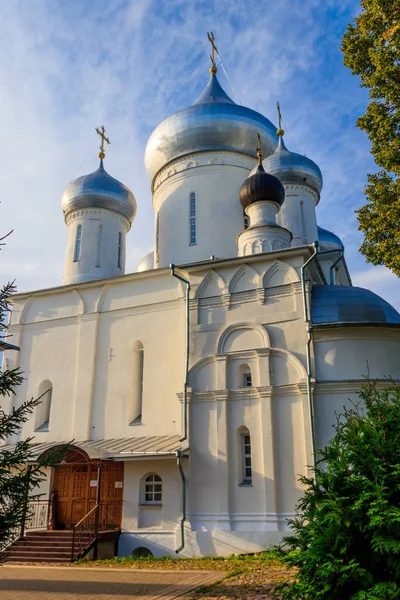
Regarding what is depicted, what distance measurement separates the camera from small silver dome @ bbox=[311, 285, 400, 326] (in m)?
11.1

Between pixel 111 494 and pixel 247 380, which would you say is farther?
pixel 111 494

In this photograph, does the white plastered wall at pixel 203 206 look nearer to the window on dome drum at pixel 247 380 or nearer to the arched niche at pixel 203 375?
the arched niche at pixel 203 375

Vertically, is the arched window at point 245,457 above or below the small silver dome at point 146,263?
below

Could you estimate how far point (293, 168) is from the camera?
55.1 ft

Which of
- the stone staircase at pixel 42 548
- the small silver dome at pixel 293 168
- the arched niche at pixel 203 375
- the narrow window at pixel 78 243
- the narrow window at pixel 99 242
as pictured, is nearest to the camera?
the stone staircase at pixel 42 548

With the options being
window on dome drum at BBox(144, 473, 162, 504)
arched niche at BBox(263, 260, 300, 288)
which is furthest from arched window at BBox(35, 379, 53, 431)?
arched niche at BBox(263, 260, 300, 288)

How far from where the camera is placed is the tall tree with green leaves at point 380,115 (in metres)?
8.32

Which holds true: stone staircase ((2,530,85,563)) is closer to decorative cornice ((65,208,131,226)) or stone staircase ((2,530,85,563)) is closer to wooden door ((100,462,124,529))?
wooden door ((100,462,124,529))

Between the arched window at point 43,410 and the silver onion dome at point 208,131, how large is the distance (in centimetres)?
753

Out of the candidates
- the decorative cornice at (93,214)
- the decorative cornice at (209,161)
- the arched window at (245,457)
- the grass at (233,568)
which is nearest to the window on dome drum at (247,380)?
the arched window at (245,457)

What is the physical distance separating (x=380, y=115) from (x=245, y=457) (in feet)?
23.1

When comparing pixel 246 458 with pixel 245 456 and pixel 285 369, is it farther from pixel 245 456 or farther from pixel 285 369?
pixel 285 369

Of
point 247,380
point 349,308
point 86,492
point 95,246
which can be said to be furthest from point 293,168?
point 86,492

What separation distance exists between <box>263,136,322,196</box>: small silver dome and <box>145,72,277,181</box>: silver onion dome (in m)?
0.58
